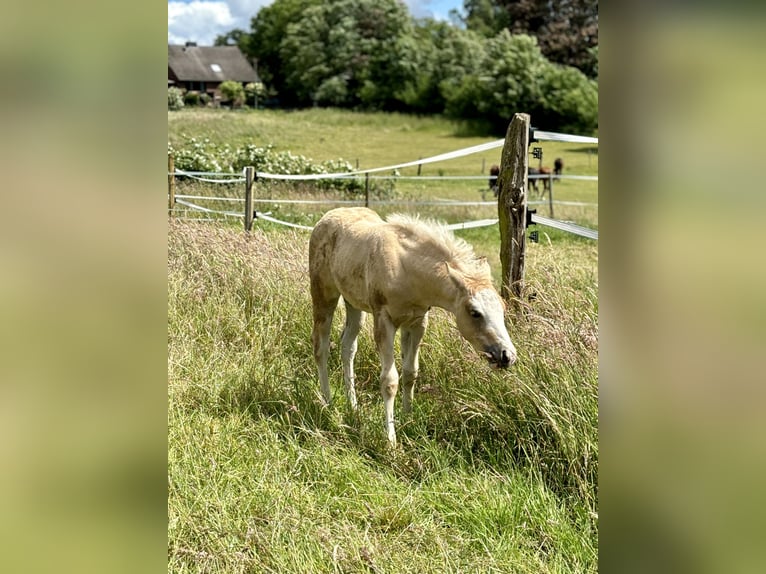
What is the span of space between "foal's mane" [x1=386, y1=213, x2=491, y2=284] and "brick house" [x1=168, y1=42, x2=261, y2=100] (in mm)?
64143

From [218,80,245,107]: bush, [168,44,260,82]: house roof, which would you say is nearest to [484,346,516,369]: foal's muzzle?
[218,80,245,107]: bush

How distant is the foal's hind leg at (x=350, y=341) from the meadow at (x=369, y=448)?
0.66 ft

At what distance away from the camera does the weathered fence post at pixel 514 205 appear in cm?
456

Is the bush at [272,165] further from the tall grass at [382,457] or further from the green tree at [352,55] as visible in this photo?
the green tree at [352,55]

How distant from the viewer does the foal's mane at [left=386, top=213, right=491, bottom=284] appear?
11.8 feet

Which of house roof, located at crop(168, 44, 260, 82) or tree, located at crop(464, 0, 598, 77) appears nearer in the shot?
tree, located at crop(464, 0, 598, 77)

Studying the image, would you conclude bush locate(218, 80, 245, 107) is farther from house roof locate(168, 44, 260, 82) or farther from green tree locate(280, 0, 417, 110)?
house roof locate(168, 44, 260, 82)

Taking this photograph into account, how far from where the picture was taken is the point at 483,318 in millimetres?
3412

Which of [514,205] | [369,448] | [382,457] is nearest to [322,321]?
[369,448]
